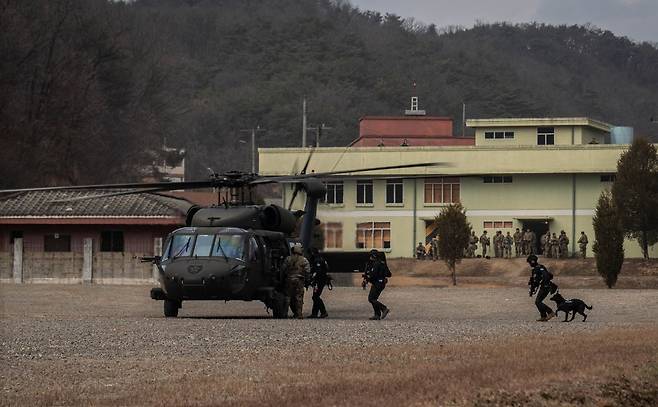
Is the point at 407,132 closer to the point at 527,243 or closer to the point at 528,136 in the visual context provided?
the point at 528,136

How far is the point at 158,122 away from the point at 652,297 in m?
70.0

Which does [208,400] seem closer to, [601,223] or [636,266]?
[601,223]

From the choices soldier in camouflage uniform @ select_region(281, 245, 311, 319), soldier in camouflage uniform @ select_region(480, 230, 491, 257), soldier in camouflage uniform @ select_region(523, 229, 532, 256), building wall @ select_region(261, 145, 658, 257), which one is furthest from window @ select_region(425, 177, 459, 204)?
soldier in camouflage uniform @ select_region(281, 245, 311, 319)

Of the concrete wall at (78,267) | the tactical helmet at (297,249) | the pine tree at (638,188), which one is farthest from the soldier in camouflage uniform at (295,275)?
the pine tree at (638,188)

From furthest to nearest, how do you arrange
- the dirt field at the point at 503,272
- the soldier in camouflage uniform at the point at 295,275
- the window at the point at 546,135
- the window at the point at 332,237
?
the window at the point at 546,135 → the dirt field at the point at 503,272 → the window at the point at 332,237 → the soldier in camouflage uniform at the point at 295,275

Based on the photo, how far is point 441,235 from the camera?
6384cm

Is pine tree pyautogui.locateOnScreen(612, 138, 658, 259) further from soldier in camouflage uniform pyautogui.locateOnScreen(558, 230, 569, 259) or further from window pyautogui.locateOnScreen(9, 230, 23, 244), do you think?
window pyautogui.locateOnScreen(9, 230, 23, 244)

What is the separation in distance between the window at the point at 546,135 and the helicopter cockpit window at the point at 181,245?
65.4m

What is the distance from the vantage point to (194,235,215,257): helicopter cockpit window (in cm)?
2977

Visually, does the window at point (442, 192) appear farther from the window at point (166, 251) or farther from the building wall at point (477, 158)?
the window at point (166, 251)

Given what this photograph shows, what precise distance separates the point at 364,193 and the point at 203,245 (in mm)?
54894

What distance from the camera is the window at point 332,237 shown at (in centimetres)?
3584

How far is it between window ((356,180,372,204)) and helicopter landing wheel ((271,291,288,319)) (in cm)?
5296

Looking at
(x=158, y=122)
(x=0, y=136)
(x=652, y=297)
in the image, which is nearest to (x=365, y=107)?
(x=158, y=122)
